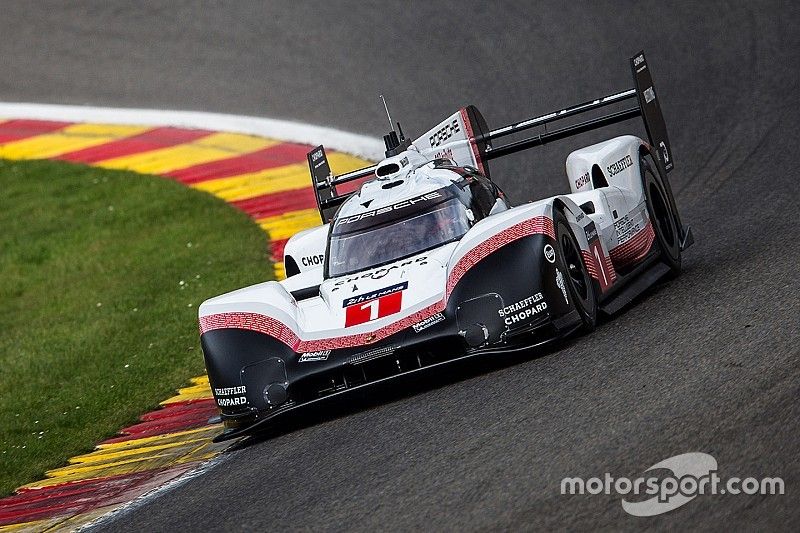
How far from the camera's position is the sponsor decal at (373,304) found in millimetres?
7500

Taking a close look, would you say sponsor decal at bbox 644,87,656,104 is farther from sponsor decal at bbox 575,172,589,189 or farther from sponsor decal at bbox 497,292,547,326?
sponsor decal at bbox 497,292,547,326

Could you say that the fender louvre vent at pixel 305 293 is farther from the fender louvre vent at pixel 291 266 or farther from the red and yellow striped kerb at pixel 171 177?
the fender louvre vent at pixel 291 266

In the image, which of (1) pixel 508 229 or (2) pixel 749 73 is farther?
(2) pixel 749 73

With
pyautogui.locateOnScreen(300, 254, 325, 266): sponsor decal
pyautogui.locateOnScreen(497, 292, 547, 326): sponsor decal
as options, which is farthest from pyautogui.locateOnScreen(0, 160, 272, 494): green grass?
pyautogui.locateOnScreen(497, 292, 547, 326): sponsor decal

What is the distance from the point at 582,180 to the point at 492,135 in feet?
3.19

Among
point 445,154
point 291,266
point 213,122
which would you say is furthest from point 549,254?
point 213,122

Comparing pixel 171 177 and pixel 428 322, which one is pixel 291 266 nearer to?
pixel 428 322

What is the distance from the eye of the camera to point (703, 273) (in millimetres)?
8719

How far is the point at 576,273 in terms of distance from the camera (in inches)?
311

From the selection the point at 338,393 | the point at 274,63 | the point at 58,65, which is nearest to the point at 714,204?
the point at 338,393

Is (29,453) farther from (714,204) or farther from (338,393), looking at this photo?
(714,204)

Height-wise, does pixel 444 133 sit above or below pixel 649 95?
above

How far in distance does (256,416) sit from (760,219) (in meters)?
4.07

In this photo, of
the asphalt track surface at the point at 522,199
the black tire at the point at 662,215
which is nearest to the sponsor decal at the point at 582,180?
the black tire at the point at 662,215
